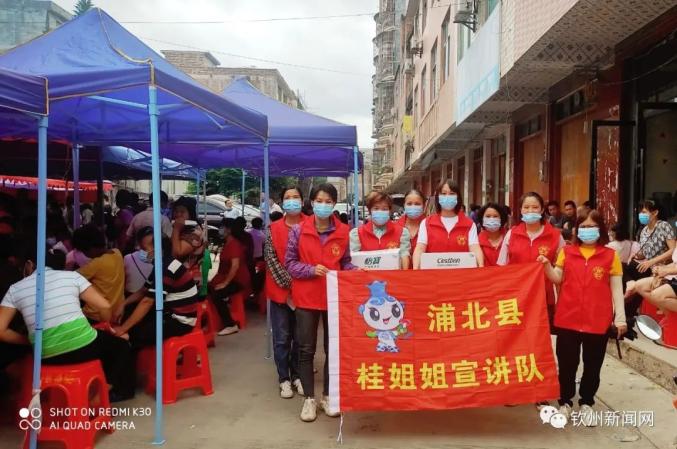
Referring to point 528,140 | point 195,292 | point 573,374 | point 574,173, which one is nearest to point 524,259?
point 573,374

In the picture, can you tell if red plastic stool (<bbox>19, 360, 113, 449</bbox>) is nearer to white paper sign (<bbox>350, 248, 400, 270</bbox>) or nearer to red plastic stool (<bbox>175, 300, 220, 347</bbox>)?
red plastic stool (<bbox>175, 300, 220, 347</bbox>)

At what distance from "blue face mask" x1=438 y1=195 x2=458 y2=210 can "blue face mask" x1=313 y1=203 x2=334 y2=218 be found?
2.97 feet

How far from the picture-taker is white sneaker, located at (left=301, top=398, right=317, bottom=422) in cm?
404

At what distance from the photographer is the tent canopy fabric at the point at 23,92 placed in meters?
3.11

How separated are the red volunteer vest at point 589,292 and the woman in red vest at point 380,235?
3.89 ft

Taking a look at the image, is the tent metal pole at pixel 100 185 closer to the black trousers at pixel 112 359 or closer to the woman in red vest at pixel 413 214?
the black trousers at pixel 112 359

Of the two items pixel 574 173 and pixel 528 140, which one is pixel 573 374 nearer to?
pixel 574 173

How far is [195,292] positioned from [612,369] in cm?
408

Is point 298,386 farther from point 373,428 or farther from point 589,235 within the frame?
point 589,235

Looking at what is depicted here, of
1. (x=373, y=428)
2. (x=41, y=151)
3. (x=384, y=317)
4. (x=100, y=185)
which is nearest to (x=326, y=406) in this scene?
(x=373, y=428)

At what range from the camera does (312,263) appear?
4.05m

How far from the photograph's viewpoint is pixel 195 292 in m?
4.72

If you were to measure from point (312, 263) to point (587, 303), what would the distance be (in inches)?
77.0

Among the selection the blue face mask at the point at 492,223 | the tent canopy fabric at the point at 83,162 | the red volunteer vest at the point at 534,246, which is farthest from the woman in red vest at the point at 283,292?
the tent canopy fabric at the point at 83,162
